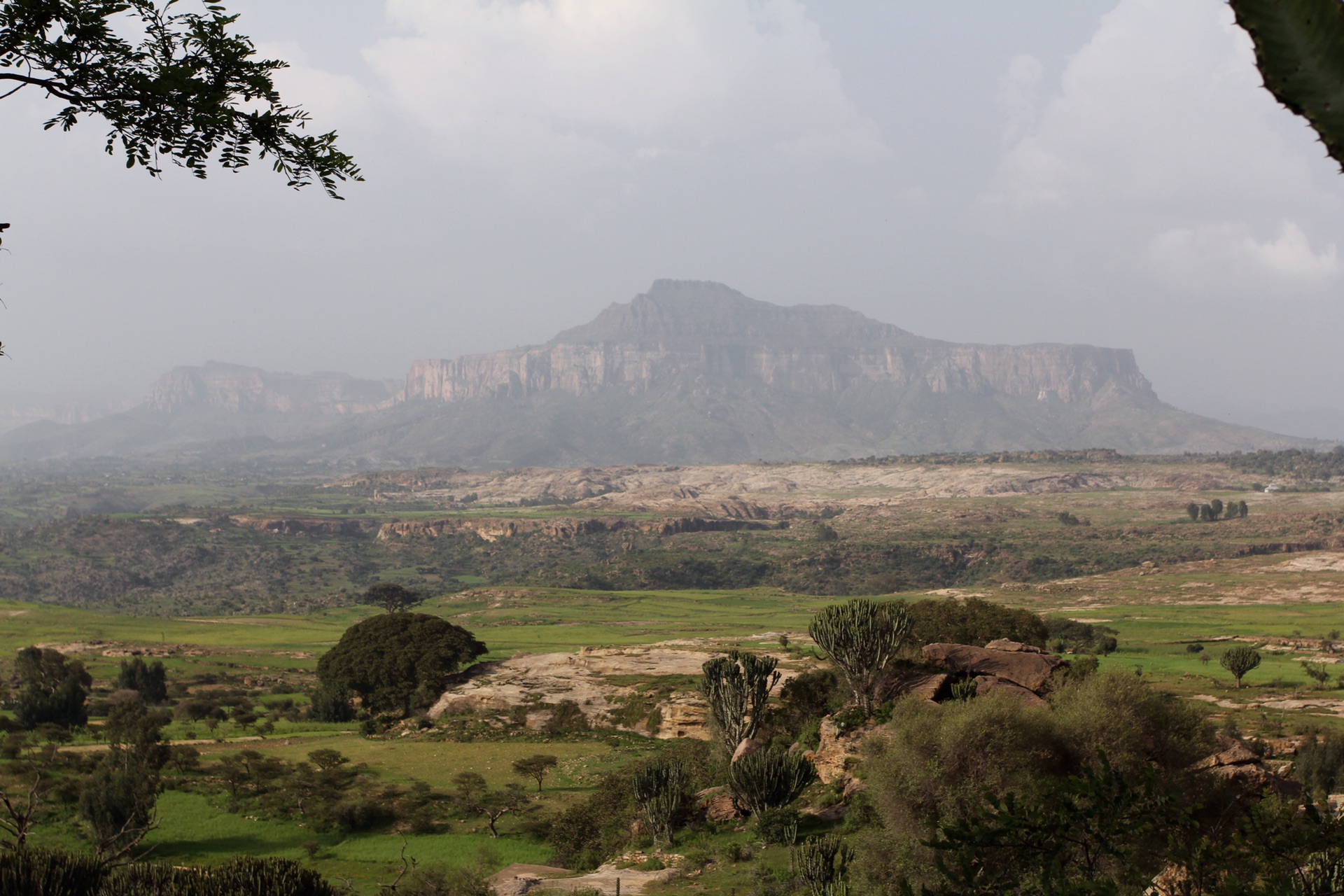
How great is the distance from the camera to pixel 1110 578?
329ft

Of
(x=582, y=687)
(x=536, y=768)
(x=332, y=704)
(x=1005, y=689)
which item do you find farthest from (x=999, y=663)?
(x=332, y=704)

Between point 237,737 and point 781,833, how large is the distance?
1117 inches

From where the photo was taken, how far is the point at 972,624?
40094 millimetres

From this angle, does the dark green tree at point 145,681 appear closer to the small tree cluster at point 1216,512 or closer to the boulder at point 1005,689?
the boulder at point 1005,689

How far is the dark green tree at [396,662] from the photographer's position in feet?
150

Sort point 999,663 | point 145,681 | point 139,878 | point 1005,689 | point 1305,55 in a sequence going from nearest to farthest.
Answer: point 1305,55, point 139,878, point 1005,689, point 999,663, point 145,681

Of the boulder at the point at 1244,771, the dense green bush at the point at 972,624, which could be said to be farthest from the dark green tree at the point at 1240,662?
the boulder at the point at 1244,771

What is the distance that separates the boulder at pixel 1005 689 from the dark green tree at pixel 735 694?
6850 millimetres

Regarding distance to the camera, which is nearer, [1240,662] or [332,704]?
[1240,662]

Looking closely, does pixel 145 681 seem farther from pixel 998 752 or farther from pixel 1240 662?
pixel 1240 662

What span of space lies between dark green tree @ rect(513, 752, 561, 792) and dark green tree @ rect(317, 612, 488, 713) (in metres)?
14.7

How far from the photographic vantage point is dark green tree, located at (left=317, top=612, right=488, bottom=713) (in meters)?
45.8

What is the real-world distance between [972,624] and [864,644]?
1585 centimetres

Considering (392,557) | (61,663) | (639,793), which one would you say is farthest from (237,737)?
(392,557)
